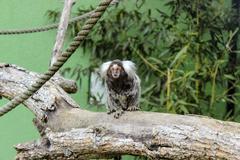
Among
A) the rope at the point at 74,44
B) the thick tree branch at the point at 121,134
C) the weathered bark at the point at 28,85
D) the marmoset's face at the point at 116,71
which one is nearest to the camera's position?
the rope at the point at 74,44

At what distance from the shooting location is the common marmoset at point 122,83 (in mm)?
3770

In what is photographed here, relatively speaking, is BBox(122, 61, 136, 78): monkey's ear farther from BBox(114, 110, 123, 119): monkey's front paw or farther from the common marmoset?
BBox(114, 110, 123, 119): monkey's front paw

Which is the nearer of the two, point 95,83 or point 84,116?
point 84,116

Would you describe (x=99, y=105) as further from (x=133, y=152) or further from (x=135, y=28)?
(x=133, y=152)

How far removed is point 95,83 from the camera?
504 centimetres

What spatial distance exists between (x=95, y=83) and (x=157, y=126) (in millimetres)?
2402

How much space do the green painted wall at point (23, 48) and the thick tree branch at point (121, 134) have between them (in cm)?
159

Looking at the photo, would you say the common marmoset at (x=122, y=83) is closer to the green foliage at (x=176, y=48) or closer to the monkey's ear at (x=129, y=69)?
the monkey's ear at (x=129, y=69)

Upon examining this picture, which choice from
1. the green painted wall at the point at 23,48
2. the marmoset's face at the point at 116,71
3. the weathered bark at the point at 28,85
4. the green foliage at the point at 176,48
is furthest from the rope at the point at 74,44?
the green painted wall at the point at 23,48

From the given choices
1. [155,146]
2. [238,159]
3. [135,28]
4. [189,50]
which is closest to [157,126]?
[155,146]

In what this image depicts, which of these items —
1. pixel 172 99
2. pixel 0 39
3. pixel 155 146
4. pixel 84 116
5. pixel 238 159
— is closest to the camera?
pixel 238 159

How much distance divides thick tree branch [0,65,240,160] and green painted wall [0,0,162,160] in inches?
62.6

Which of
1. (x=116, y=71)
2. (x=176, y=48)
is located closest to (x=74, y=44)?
(x=116, y=71)

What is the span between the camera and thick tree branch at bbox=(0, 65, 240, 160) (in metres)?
2.50
